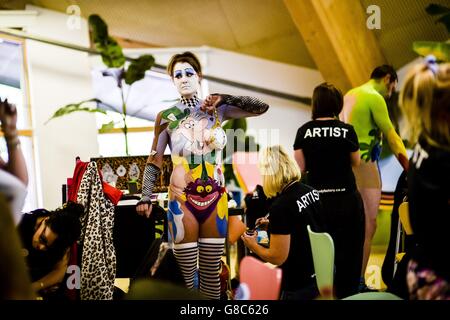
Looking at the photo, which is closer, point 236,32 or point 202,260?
point 202,260

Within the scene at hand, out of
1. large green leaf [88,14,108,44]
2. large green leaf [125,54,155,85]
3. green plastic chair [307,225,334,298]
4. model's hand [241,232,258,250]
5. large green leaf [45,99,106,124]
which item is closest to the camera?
green plastic chair [307,225,334,298]

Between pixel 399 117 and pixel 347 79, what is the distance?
1.14ft

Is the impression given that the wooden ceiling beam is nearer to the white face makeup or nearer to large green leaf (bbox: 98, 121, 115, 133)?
the white face makeup

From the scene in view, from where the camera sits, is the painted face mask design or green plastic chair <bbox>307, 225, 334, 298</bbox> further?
the painted face mask design

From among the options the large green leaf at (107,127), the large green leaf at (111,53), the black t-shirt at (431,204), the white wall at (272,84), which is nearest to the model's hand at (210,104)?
the white wall at (272,84)

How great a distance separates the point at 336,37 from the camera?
8.56 ft

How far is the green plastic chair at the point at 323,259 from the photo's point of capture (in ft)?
6.36

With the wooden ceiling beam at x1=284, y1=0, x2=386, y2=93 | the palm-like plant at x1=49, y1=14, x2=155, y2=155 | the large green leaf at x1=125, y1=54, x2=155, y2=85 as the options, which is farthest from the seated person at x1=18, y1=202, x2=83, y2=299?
the large green leaf at x1=125, y1=54, x2=155, y2=85

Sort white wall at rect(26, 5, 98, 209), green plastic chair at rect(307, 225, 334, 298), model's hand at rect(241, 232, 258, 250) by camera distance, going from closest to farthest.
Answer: green plastic chair at rect(307, 225, 334, 298)
model's hand at rect(241, 232, 258, 250)
white wall at rect(26, 5, 98, 209)

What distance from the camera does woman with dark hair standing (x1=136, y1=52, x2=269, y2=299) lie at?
222 centimetres

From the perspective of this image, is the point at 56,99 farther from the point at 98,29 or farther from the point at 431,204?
the point at 431,204

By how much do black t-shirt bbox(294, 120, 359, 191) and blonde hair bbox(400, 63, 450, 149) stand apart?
728 millimetres
